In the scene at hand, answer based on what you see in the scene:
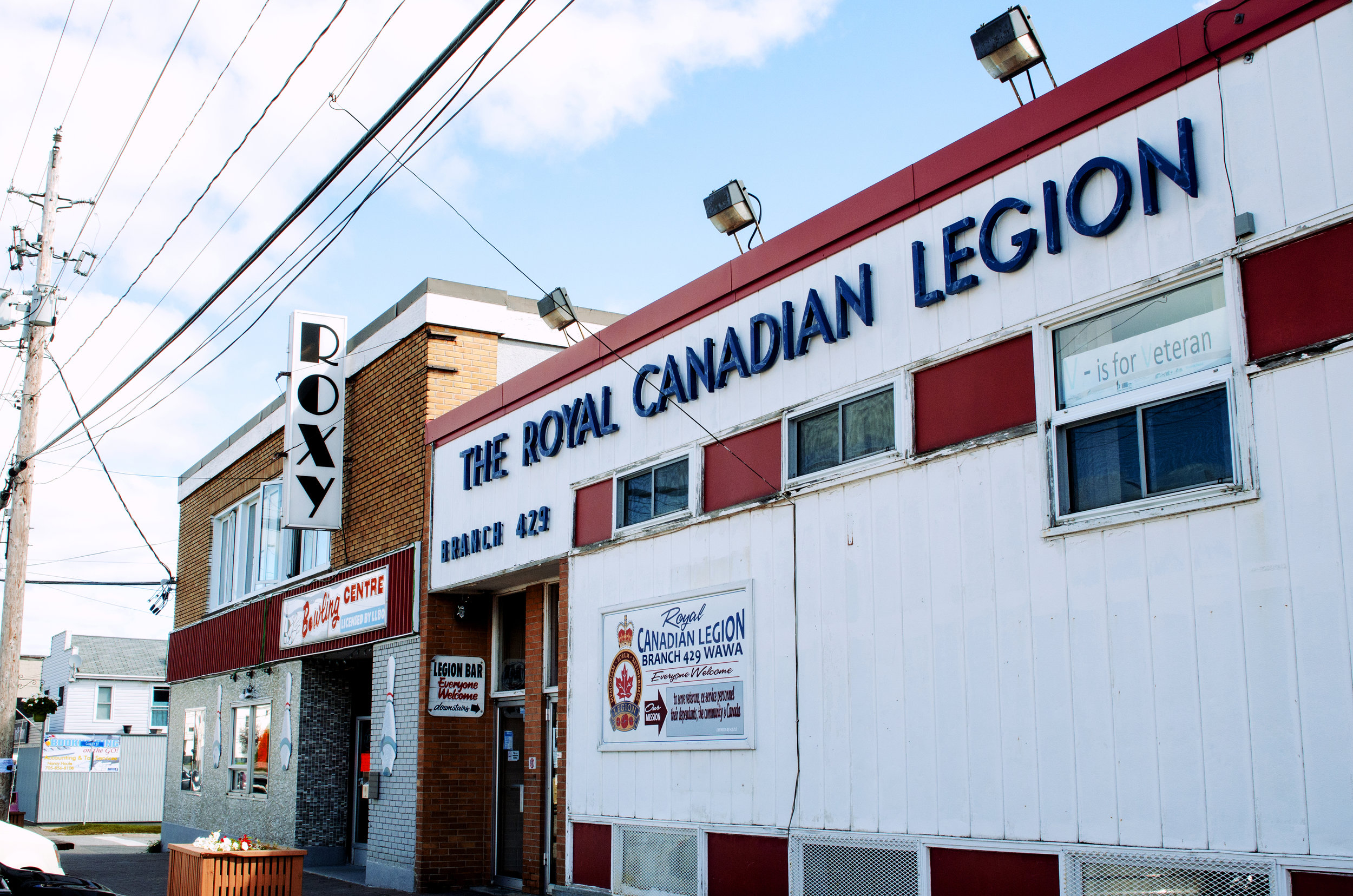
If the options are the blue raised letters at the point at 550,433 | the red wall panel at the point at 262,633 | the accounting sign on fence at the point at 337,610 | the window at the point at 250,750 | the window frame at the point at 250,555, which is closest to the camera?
the blue raised letters at the point at 550,433

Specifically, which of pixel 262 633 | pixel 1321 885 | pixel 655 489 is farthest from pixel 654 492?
pixel 262 633

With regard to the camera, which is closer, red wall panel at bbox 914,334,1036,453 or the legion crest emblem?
red wall panel at bbox 914,334,1036,453

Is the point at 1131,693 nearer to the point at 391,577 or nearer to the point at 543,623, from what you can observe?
the point at 543,623

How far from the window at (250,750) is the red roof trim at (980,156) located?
10.7m

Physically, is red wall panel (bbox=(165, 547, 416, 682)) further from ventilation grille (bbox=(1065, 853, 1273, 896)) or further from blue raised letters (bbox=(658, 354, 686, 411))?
ventilation grille (bbox=(1065, 853, 1273, 896))

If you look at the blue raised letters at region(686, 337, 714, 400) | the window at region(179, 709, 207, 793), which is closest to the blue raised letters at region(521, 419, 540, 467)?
the blue raised letters at region(686, 337, 714, 400)

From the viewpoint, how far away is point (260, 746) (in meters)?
19.8

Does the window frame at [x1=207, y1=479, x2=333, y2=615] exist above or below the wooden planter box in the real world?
above

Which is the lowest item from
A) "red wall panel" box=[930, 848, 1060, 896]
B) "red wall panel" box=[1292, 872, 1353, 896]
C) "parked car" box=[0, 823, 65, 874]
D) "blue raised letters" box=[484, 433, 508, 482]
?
"parked car" box=[0, 823, 65, 874]

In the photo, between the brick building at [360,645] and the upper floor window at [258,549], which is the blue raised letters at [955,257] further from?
the upper floor window at [258,549]

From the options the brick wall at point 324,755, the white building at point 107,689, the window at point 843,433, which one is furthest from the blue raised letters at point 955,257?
the white building at point 107,689

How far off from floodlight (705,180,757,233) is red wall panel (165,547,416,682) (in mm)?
6768

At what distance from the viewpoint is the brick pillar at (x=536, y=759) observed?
1315cm

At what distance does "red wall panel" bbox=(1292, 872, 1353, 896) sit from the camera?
18.2 feet
